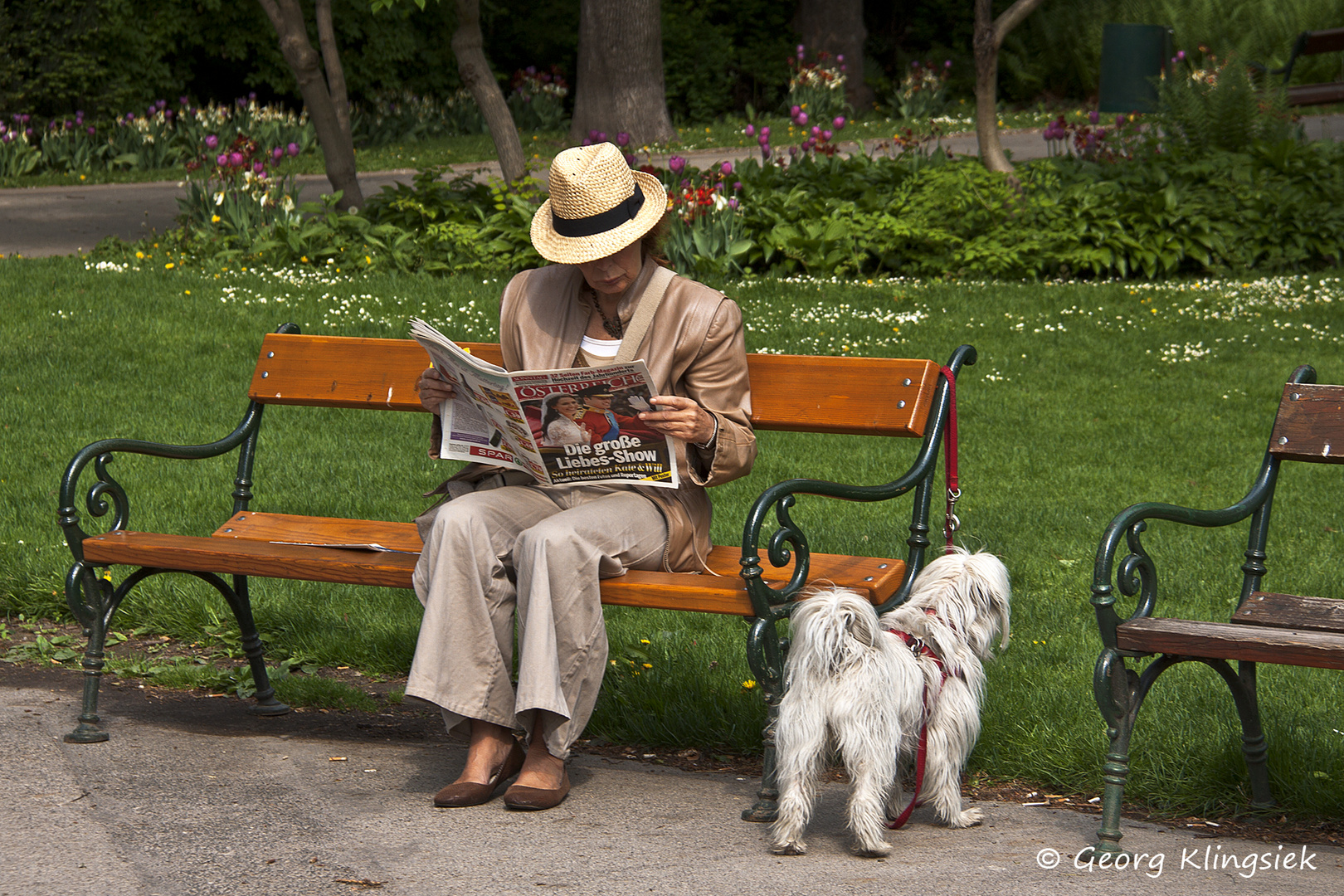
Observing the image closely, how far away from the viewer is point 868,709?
10.2 feet

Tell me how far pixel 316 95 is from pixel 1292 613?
9.53m

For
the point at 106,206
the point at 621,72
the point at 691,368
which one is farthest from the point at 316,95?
the point at 691,368

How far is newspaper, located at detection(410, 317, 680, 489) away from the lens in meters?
3.46

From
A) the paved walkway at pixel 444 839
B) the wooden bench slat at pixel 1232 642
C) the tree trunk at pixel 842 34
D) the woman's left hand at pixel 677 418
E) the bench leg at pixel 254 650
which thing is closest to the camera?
the wooden bench slat at pixel 1232 642

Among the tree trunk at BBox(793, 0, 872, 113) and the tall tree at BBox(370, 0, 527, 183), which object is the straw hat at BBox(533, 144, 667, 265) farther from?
the tree trunk at BBox(793, 0, 872, 113)

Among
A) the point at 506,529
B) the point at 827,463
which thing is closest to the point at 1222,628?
the point at 506,529

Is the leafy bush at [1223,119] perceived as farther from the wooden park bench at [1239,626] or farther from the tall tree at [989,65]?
the wooden park bench at [1239,626]

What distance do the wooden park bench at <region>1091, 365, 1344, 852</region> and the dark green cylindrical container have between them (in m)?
17.5

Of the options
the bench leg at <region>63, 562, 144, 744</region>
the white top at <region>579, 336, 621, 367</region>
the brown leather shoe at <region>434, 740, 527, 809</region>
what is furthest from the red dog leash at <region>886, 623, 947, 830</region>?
the bench leg at <region>63, 562, 144, 744</region>

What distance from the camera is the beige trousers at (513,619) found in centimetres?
342

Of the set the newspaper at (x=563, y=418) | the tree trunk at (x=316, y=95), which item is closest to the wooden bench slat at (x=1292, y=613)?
the newspaper at (x=563, y=418)

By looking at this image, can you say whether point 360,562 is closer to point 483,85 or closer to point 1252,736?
point 1252,736

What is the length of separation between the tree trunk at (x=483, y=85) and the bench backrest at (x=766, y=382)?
20.4 ft

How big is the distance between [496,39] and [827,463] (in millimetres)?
22886
